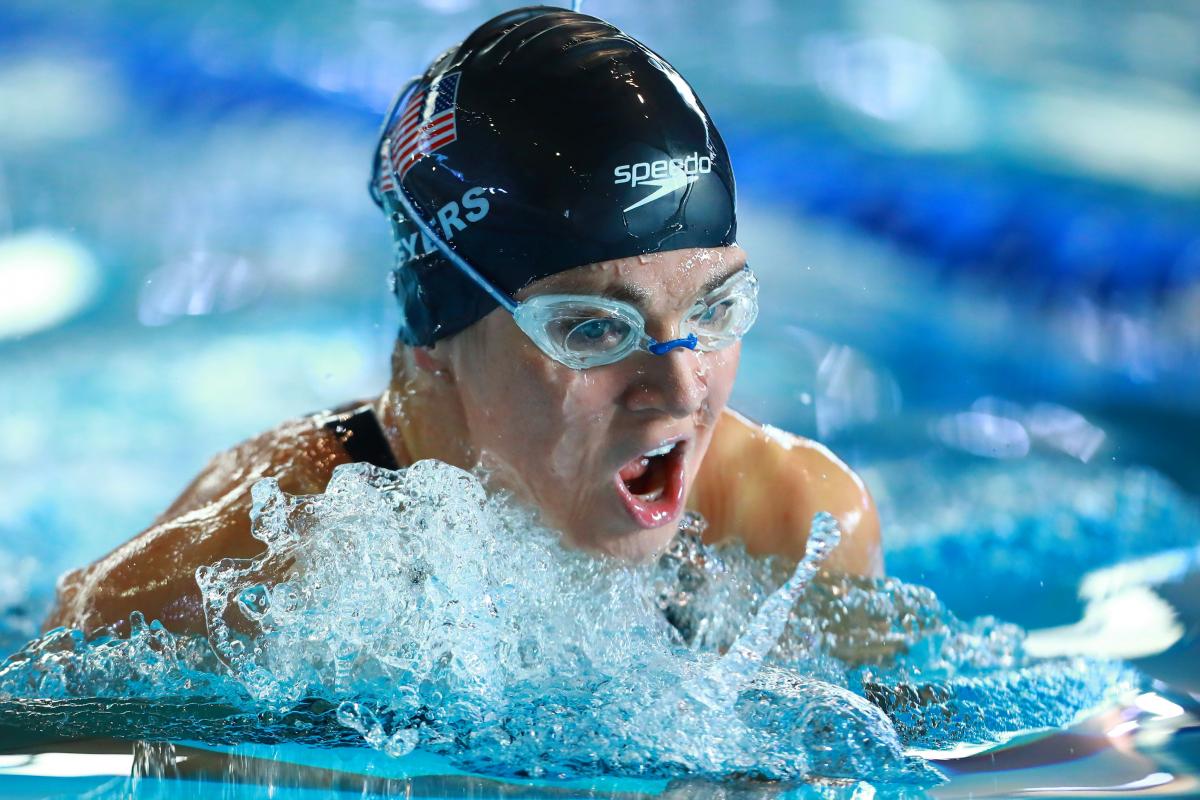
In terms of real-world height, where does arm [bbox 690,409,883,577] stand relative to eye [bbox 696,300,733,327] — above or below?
Answer: below

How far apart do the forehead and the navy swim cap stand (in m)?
0.01

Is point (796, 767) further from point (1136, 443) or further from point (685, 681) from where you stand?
point (1136, 443)

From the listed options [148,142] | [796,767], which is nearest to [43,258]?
[148,142]

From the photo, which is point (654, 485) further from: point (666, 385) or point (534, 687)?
point (534, 687)

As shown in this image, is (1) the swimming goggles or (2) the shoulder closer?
(1) the swimming goggles

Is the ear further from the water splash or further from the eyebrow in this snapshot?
the eyebrow

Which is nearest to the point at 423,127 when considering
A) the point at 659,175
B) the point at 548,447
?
the point at 659,175

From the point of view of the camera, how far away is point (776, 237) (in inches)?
196

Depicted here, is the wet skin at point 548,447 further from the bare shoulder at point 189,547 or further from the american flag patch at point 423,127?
the american flag patch at point 423,127

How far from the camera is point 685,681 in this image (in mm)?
1829

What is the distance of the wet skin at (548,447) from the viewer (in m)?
1.88

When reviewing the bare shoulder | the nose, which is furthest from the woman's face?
the bare shoulder

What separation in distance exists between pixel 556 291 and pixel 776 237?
3177 millimetres

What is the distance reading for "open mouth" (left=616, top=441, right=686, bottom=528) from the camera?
6.33 ft
